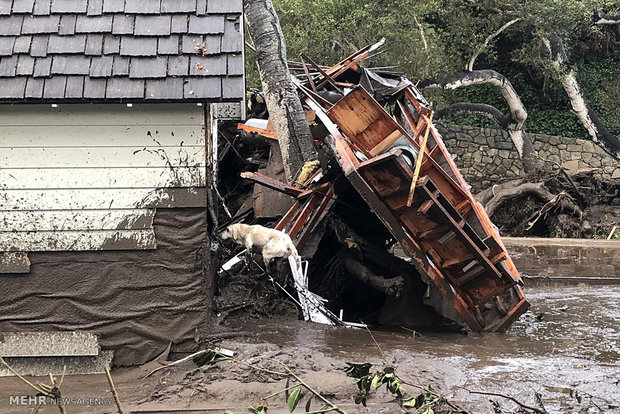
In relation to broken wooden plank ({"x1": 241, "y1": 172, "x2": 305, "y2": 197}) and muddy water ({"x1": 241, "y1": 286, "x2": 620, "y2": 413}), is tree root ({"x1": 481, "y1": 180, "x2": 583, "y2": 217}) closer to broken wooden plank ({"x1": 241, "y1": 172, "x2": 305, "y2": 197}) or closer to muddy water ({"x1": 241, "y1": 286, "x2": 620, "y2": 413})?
muddy water ({"x1": 241, "y1": 286, "x2": 620, "y2": 413})

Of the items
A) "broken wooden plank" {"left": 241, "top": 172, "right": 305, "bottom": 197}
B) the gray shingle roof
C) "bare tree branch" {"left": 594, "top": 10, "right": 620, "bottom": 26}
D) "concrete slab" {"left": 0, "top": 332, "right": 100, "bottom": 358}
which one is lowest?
"concrete slab" {"left": 0, "top": 332, "right": 100, "bottom": 358}

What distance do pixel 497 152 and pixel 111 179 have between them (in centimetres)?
1883

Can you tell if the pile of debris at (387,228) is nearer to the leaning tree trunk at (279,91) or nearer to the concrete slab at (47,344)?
the leaning tree trunk at (279,91)

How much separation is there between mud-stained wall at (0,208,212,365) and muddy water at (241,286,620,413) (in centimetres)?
97

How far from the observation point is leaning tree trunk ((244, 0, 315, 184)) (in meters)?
9.59

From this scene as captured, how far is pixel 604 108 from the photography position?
23.3 meters

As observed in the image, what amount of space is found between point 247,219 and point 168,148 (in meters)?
3.38

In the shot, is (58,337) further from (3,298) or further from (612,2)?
(612,2)

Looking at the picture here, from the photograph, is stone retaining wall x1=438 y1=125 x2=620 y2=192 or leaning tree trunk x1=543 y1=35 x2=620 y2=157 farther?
stone retaining wall x1=438 y1=125 x2=620 y2=192

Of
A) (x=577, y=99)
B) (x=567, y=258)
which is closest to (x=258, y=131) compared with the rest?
(x=567, y=258)

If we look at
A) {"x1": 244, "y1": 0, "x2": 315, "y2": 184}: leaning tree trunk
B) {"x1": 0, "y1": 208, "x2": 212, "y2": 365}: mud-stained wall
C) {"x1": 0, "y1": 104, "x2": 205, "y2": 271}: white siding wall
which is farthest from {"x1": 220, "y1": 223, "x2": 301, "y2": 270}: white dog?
{"x1": 244, "y1": 0, "x2": 315, "y2": 184}: leaning tree trunk

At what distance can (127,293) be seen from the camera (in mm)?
6426

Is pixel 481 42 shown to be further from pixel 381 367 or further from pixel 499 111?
pixel 381 367

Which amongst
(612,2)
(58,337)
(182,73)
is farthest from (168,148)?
(612,2)
